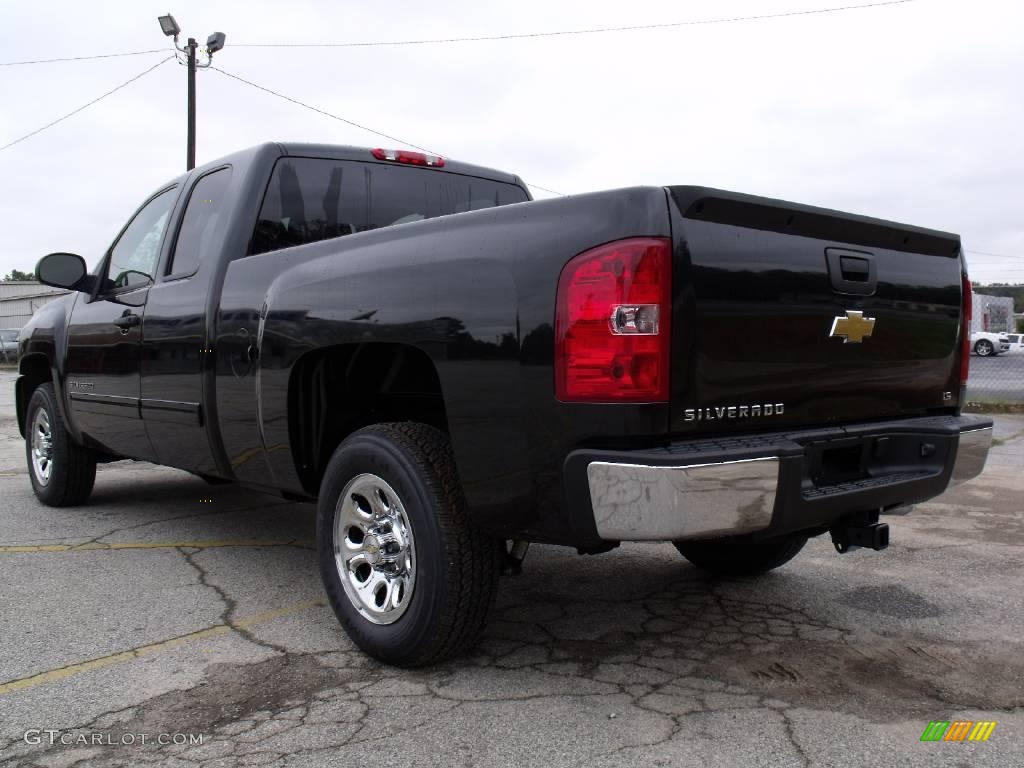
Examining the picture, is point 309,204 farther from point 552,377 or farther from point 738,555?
point 738,555

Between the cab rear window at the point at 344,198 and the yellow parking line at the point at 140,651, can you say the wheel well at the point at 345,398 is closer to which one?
the yellow parking line at the point at 140,651

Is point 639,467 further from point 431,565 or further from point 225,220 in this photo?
point 225,220

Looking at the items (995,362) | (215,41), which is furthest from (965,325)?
(995,362)

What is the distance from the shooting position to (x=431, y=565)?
294 cm

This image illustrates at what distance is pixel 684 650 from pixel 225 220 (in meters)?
2.68

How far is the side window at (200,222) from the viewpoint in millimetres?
4336

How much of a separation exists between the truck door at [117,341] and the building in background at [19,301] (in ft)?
113

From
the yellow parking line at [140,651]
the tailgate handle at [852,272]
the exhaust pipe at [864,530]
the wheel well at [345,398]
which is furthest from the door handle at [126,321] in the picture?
the exhaust pipe at [864,530]

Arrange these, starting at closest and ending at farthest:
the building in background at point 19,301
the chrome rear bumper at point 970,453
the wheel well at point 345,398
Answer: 1. the chrome rear bumper at point 970,453
2. the wheel well at point 345,398
3. the building in background at point 19,301

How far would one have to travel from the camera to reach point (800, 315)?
2891 millimetres

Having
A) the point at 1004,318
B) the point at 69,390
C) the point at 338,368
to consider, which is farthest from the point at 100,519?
the point at 1004,318

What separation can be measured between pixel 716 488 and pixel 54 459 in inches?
192

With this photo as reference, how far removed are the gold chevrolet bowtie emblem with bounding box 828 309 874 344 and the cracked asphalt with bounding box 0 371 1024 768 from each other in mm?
1115

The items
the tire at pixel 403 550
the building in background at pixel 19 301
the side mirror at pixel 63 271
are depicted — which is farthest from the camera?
the building in background at pixel 19 301
